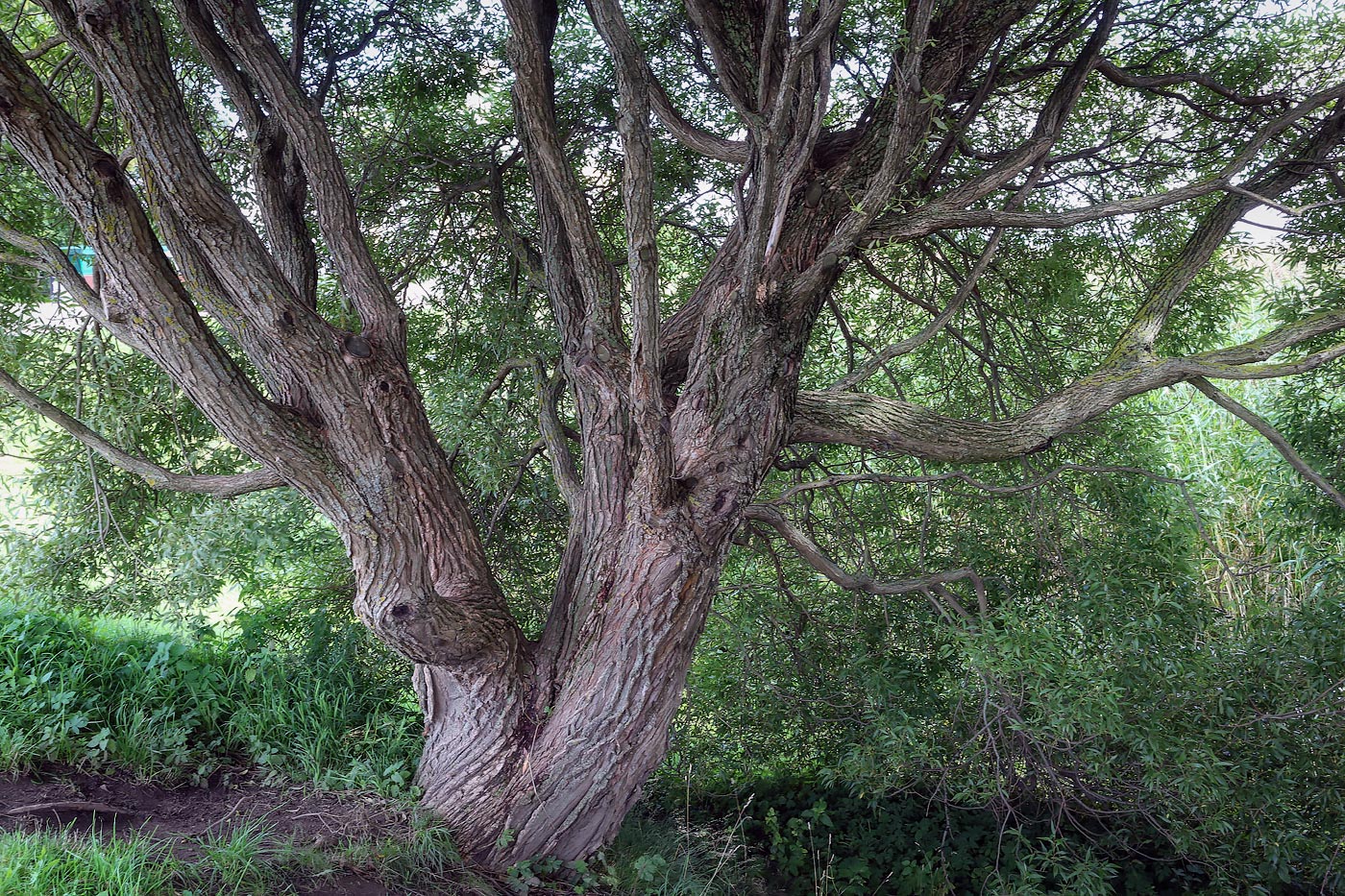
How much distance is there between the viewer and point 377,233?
237 inches

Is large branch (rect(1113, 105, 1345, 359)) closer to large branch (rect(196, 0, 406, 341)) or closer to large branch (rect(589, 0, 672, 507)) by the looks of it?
large branch (rect(589, 0, 672, 507))

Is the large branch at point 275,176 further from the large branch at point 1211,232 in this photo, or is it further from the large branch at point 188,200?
the large branch at point 1211,232

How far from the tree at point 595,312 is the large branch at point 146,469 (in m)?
0.02

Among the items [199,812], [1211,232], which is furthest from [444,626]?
[1211,232]

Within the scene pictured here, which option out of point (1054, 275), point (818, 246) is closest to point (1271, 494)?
point (1054, 275)

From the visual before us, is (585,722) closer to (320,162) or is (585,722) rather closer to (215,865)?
(215,865)

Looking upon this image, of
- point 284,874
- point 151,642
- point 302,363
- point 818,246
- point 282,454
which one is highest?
point 818,246

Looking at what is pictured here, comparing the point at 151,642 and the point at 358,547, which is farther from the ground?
the point at 358,547

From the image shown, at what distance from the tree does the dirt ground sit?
1.21 ft

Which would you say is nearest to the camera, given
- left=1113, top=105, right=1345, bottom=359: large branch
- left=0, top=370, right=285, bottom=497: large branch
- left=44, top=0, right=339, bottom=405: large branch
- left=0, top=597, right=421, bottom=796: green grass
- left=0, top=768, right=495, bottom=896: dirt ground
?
left=44, top=0, right=339, bottom=405: large branch

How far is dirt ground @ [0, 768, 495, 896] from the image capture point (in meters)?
3.60

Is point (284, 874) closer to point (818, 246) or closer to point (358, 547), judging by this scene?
point (358, 547)

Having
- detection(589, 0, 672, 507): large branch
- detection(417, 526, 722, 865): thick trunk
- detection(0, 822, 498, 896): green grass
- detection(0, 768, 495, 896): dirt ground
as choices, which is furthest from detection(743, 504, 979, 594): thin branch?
detection(0, 768, 495, 896): dirt ground

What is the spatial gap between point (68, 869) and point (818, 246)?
374cm
